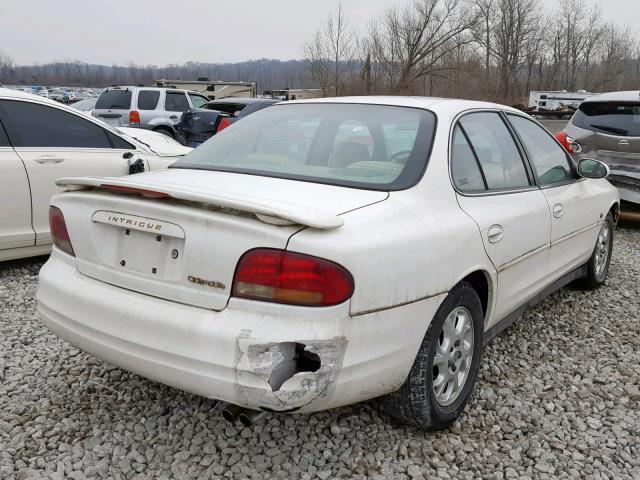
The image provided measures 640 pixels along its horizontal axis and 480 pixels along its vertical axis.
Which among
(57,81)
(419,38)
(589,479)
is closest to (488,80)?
(419,38)

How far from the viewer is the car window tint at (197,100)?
15.6 m

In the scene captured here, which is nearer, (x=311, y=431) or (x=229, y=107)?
(x=311, y=431)

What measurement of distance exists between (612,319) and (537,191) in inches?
A: 57.9

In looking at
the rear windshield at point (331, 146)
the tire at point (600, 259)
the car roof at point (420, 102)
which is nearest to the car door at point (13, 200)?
the rear windshield at point (331, 146)

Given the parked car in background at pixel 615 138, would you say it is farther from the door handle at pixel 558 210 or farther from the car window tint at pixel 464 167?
the car window tint at pixel 464 167

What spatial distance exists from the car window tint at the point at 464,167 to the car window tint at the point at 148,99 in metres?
12.5

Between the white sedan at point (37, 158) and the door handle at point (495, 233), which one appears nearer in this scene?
the door handle at point (495, 233)

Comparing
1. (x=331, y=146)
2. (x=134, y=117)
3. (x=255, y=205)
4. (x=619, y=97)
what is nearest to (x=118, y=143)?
(x=331, y=146)

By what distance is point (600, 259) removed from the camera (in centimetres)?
476

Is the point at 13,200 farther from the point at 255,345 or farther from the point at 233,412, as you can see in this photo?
the point at 255,345

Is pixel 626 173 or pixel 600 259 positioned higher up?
pixel 626 173

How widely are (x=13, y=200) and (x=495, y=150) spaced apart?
3.77 metres

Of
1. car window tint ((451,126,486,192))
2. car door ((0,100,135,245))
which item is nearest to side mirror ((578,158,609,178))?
car window tint ((451,126,486,192))

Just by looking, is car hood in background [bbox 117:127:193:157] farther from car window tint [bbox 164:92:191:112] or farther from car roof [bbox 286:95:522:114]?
car window tint [bbox 164:92:191:112]
